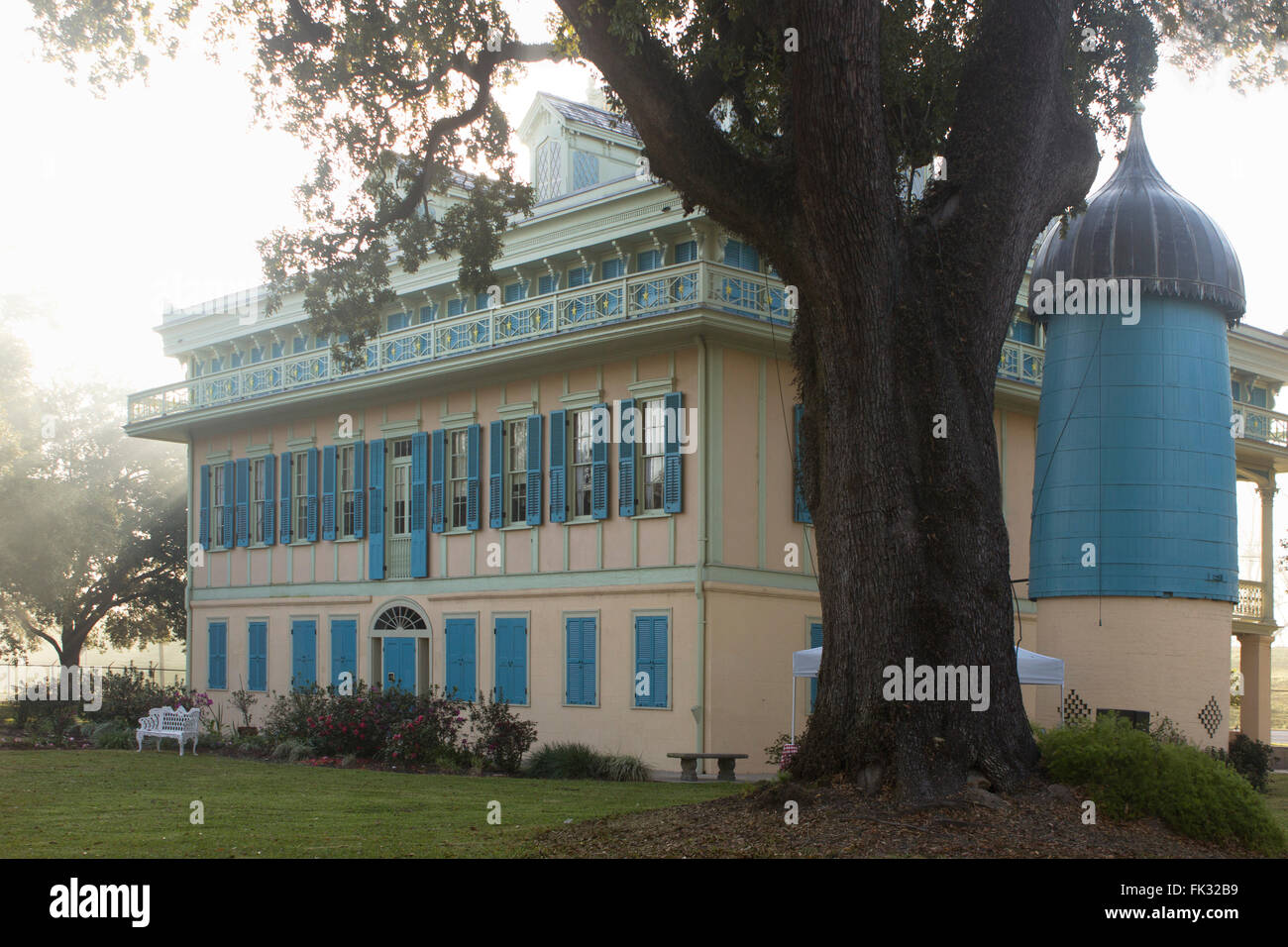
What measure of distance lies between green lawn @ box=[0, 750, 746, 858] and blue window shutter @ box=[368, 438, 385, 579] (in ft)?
19.9

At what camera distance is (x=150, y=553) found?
40219 mm

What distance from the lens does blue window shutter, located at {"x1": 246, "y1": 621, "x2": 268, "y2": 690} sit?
29656mm

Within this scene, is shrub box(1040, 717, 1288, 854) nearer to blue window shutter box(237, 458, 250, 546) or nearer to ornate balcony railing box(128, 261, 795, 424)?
ornate balcony railing box(128, 261, 795, 424)

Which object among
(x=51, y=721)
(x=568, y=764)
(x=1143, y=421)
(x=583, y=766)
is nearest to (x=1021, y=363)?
(x=1143, y=421)

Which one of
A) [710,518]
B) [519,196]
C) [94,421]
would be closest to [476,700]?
[710,518]

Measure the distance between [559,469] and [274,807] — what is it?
10856 mm

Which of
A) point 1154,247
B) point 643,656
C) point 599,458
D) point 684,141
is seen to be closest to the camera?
point 684,141

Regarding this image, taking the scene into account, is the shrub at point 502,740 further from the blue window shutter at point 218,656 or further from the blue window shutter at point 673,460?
the blue window shutter at point 218,656

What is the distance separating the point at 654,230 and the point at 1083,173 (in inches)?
495

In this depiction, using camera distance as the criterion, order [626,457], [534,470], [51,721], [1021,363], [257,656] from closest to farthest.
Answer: [626,457]
[534,470]
[1021,363]
[51,721]
[257,656]

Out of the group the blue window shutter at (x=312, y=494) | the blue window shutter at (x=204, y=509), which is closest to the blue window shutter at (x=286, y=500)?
the blue window shutter at (x=312, y=494)

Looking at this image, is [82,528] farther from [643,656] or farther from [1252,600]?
[1252,600]

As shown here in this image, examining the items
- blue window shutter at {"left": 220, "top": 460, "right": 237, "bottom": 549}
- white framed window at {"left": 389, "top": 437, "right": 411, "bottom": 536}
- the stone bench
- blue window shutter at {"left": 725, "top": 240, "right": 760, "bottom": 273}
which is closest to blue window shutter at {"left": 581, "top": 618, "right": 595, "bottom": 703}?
the stone bench

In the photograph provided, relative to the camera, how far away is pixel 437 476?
86.0 ft
